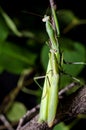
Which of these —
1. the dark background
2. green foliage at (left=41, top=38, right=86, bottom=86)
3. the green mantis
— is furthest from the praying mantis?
the dark background

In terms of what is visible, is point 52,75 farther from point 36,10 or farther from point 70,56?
point 36,10

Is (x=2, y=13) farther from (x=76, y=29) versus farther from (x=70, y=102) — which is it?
(x=70, y=102)

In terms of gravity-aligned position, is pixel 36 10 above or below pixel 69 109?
above

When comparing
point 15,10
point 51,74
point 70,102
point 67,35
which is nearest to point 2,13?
point 15,10

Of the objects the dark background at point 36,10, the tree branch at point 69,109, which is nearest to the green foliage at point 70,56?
the dark background at point 36,10

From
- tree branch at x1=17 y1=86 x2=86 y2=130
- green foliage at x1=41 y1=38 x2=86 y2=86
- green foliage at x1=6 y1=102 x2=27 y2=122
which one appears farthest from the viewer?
green foliage at x1=6 y1=102 x2=27 y2=122

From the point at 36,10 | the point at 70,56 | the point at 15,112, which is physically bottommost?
the point at 15,112

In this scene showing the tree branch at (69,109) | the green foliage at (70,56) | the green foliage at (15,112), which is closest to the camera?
the tree branch at (69,109)

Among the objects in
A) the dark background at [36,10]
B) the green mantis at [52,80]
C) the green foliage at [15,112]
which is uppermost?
the dark background at [36,10]

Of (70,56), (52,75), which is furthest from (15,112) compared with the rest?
(52,75)

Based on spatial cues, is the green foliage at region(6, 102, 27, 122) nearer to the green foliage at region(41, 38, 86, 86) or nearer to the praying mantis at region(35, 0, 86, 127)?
the green foliage at region(41, 38, 86, 86)

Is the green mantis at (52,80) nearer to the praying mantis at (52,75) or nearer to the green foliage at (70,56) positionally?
the praying mantis at (52,75)
